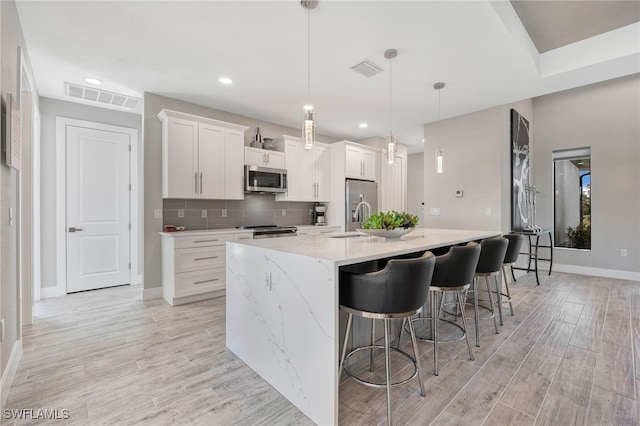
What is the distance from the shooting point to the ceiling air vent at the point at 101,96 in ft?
11.6

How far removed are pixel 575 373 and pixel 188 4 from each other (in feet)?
12.3

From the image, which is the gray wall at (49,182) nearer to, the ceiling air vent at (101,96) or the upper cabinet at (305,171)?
the ceiling air vent at (101,96)

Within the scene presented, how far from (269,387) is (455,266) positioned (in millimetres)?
1473

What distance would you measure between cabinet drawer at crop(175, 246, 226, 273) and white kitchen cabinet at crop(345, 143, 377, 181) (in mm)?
2569

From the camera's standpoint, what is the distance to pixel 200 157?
12.6 feet

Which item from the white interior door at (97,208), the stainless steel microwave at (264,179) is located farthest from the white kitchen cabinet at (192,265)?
the white interior door at (97,208)

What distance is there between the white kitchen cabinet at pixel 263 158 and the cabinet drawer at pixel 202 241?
47.6 inches

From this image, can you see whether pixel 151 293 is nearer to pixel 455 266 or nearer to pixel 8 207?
pixel 8 207

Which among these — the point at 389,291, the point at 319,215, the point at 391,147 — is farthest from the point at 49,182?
the point at 389,291

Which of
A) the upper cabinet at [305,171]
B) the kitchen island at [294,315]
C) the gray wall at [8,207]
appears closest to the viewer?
the kitchen island at [294,315]

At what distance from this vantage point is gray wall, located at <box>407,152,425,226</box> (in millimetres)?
8156

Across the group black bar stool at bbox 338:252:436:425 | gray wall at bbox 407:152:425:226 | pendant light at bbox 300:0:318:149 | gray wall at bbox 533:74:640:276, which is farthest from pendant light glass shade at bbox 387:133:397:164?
gray wall at bbox 407:152:425:226

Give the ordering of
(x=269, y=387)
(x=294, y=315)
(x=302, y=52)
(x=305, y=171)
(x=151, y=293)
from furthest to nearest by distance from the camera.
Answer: (x=305, y=171)
(x=151, y=293)
(x=302, y=52)
(x=269, y=387)
(x=294, y=315)

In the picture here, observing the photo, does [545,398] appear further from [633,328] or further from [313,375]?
[633,328]
